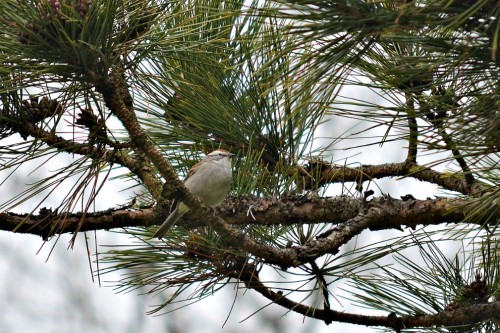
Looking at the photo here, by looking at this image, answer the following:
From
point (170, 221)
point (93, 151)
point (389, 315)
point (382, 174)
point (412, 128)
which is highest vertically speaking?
point (412, 128)

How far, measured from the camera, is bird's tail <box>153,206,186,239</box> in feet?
6.93

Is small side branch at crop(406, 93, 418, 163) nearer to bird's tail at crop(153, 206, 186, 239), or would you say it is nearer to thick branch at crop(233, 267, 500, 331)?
thick branch at crop(233, 267, 500, 331)

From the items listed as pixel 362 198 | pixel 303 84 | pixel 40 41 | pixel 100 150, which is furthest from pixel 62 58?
pixel 362 198

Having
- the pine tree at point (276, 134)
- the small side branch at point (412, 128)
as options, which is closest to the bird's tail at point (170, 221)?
the pine tree at point (276, 134)

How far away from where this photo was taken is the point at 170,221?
216cm

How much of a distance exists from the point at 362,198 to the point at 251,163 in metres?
0.38

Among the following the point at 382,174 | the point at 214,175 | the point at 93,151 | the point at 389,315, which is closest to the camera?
the point at 93,151

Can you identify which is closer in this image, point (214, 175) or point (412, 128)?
point (412, 128)

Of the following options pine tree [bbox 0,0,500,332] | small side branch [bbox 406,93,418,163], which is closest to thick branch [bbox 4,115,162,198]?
pine tree [bbox 0,0,500,332]

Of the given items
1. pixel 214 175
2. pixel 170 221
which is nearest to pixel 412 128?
pixel 170 221

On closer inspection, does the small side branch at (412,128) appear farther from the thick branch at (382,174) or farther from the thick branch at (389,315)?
the thick branch at (389,315)

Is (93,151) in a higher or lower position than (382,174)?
lower

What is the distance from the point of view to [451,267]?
2.27m

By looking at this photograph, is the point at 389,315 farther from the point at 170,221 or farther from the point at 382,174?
the point at 170,221
